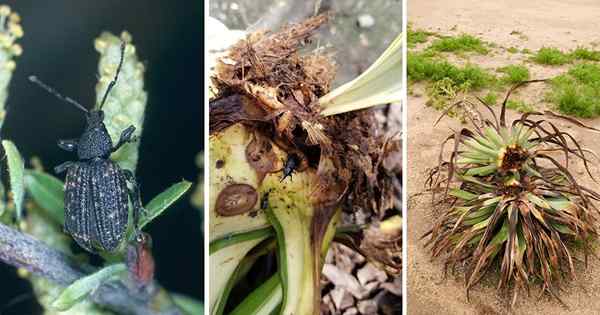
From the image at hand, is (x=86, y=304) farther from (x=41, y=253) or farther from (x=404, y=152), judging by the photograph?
(x=404, y=152)

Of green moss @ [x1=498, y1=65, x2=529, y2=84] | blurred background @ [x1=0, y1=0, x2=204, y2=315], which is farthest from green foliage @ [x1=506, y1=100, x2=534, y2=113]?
blurred background @ [x1=0, y1=0, x2=204, y2=315]

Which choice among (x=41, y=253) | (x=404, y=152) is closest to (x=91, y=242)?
(x=41, y=253)

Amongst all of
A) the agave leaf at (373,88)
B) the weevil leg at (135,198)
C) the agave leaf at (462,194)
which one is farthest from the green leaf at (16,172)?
the agave leaf at (462,194)

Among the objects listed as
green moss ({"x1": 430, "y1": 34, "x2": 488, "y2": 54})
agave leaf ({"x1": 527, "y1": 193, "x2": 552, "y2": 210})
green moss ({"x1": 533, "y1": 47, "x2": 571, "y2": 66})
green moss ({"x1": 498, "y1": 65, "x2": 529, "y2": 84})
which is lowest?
agave leaf ({"x1": 527, "y1": 193, "x2": 552, "y2": 210})

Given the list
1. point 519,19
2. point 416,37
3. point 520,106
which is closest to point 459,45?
point 416,37

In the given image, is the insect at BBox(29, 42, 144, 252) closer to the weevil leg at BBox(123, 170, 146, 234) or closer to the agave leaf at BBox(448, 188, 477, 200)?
the weevil leg at BBox(123, 170, 146, 234)

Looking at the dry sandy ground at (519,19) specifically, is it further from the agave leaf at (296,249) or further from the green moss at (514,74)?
the agave leaf at (296,249)

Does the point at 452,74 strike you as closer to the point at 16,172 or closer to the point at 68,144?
the point at 68,144
